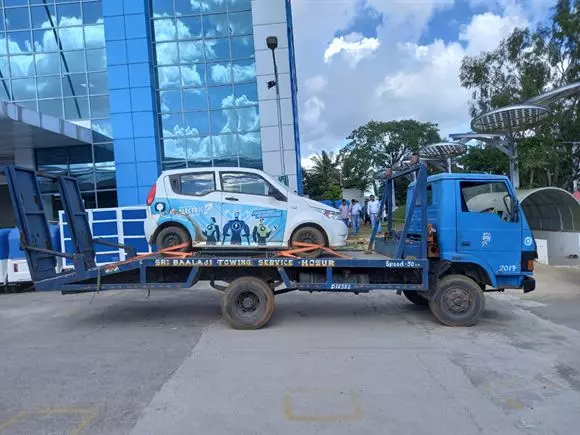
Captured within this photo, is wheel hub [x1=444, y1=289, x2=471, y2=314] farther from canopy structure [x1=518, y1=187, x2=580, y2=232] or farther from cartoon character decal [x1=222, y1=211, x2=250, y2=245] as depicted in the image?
canopy structure [x1=518, y1=187, x2=580, y2=232]

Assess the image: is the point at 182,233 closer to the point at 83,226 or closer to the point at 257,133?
the point at 83,226

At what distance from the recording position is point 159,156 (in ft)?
77.0

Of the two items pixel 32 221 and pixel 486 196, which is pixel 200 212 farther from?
pixel 486 196

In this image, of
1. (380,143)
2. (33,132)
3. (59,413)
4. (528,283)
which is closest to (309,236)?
(528,283)

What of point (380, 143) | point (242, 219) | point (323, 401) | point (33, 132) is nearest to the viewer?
point (323, 401)

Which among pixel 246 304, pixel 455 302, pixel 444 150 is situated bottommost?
pixel 455 302

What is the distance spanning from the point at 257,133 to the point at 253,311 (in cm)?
1628

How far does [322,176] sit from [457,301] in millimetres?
51156

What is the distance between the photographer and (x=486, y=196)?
797cm

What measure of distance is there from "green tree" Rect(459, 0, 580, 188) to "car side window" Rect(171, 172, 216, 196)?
28399mm

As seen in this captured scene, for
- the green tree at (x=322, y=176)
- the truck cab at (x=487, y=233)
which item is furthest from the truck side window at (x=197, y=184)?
the green tree at (x=322, y=176)

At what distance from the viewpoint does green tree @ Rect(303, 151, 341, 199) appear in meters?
55.5

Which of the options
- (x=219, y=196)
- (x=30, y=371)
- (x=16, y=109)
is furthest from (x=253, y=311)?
(x=16, y=109)

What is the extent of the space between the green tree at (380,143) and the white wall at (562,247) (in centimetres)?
4466
